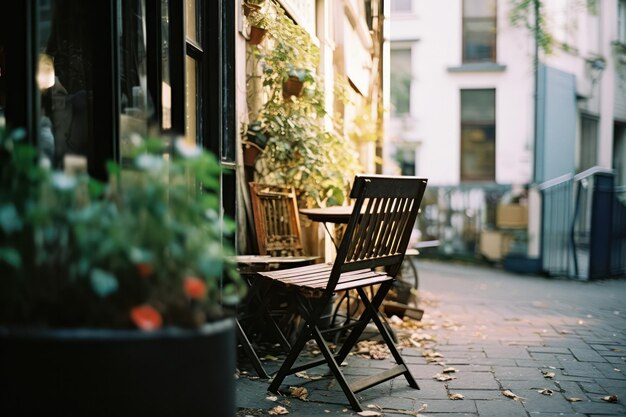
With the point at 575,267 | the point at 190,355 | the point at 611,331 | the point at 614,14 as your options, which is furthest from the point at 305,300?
the point at 614,14

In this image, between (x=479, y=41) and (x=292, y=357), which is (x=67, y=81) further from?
(x=479, y=41)

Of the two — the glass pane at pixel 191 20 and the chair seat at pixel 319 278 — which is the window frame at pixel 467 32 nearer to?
the glass pane at pixel 191 20

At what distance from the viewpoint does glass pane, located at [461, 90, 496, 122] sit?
15.3m

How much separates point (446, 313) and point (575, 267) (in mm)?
4377

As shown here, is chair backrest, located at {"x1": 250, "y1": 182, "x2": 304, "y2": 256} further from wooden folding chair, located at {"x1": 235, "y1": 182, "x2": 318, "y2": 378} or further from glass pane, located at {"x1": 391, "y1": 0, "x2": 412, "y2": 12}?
glass pane, located at {"x1": 391, "y1": 0, "x2": 412, "y2": 12}

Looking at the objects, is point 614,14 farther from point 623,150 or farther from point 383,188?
point 383,188

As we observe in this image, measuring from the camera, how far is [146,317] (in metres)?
1.50

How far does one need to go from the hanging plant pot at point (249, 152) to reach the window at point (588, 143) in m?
11.7

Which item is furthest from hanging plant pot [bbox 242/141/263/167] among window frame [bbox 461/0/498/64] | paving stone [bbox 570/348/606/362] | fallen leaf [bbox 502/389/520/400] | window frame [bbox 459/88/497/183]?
window frame [bbox 461/0/498/64]

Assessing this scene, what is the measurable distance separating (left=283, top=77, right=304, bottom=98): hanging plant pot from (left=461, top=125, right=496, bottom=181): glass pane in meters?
11.0

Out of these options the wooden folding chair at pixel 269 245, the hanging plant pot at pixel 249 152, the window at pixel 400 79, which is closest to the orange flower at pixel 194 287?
the wooden folding chair at pixel 269 245

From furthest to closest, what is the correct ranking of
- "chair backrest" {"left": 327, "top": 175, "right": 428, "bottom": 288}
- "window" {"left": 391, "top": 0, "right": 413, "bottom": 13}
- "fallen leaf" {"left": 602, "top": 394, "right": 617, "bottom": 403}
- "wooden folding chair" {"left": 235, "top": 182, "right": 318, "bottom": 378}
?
1. "window" {"left": 391, "top": 0, "right": 413, "bottom": 13}
2. "wooden folding chair" {"left": 235, "top": 182, "right": 318, "bottom": 378}
3. "fallen leaf" {"left": 602, "top": 394, "right": 617, "bottom": 403}
4. "chair backrest" {"left": 327, "top": 175, "right": 428, "bottom": 288}

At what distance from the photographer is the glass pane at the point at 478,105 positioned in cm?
1527

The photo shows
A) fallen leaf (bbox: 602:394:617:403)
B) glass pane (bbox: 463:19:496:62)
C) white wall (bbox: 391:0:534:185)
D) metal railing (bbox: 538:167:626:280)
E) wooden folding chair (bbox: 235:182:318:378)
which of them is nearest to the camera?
fallen leaf (bbox: 602:394:617:403)
